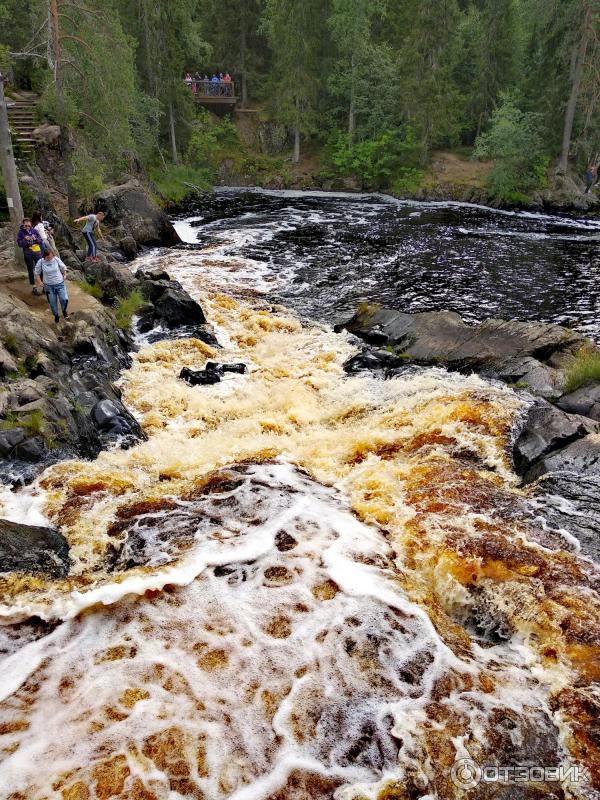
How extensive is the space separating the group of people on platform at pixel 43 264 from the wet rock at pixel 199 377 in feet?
10.9

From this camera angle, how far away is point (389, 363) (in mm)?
14297

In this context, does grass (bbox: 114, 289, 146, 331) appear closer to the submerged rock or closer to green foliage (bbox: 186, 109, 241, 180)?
the submerged rock

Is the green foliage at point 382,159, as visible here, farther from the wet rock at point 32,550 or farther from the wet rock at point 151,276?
the wet rock at point 32,550

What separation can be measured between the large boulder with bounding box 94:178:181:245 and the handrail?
26.4 m

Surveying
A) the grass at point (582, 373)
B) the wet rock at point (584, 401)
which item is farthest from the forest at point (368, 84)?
the wet rock at point (584, 401)

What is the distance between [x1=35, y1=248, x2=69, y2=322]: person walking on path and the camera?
477 inches

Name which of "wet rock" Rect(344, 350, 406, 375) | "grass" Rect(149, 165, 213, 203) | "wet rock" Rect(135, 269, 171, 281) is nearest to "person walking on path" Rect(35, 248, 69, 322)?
"wet rock" Rect(135, 269, 171, 281)

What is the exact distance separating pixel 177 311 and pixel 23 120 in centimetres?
1732

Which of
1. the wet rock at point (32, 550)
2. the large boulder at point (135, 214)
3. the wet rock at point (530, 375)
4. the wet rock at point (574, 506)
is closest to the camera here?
the wet rock at point (32, 550)

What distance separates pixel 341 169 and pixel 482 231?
1811 centimetres

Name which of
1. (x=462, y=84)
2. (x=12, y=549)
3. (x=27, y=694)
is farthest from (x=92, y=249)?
(x=462, y=84)

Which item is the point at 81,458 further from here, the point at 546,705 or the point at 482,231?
the point at 482,231

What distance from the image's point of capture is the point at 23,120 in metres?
26.1

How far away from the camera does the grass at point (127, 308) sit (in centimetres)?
1566
